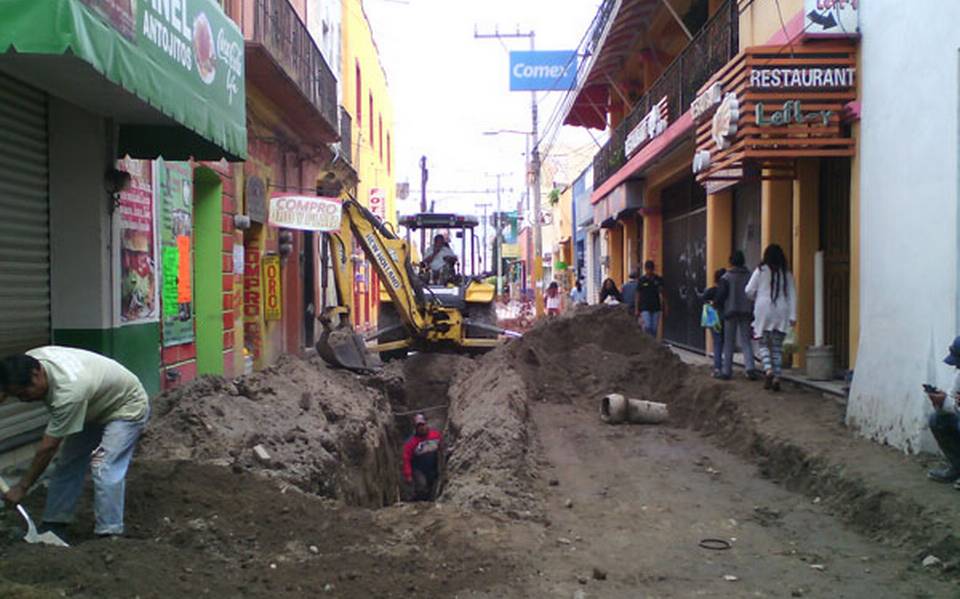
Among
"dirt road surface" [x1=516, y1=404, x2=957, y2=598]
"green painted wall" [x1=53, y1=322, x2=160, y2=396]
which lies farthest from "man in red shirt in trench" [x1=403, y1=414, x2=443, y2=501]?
"green painted wall" [x1=53, y1=322, x2=160, y2=396]

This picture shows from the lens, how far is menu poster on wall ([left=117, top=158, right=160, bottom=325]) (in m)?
8.96

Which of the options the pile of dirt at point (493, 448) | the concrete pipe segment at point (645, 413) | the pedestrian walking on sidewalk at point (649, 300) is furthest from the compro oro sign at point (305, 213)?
the pedestrian walking on sidewalk at point (649, 300)

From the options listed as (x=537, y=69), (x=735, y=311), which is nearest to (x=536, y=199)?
(x=537, y=69)

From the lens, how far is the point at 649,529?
6383 millimetres

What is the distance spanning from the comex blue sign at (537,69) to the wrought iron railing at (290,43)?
1047 centimetres

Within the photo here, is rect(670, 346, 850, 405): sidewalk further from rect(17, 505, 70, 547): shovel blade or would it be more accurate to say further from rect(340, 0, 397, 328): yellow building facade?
rect(340, 0, 397, 328): yellow building facade

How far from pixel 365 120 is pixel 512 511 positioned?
24.8 meters

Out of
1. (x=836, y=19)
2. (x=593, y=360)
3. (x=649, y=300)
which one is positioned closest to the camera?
(x=836, y=19)

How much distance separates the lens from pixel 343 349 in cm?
1281

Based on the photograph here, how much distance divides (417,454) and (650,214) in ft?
40.8

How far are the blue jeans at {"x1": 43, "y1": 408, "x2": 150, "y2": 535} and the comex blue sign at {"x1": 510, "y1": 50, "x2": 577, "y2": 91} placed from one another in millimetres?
24439

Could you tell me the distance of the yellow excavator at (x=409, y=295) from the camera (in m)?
12.8

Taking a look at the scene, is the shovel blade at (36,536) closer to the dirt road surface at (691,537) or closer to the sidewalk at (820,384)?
the dirt road surface at (691,537)

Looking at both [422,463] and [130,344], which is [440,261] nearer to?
[422,463]
